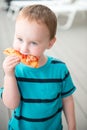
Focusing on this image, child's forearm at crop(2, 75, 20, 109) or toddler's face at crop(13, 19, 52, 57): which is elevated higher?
toddler's face at crop(13, 19, 52, 57)

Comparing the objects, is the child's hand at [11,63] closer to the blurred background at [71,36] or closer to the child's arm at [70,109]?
the child's arm at [70,109]

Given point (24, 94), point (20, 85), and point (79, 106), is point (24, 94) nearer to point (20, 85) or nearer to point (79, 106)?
point (20, 85)

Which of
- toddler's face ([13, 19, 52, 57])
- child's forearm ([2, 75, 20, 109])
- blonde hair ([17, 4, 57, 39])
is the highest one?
blonde hair ([17, 4, 57, 39])

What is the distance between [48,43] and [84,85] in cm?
68

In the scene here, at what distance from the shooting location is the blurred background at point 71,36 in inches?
55.3

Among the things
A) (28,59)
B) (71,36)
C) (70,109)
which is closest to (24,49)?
(28,59)

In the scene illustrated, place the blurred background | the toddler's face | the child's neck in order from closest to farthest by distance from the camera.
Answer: the toddler's face, the child's neck, the blurred background

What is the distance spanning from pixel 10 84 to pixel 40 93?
0.11 metres

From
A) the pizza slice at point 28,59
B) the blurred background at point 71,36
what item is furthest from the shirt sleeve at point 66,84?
the blurred background at point 71,36

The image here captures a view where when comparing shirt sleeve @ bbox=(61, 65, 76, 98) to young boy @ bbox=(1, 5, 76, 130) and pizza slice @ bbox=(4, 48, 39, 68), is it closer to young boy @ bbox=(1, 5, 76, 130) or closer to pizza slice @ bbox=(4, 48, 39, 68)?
young boy @ bbox=(1, 5, 76, 130)

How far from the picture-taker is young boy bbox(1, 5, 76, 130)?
0.76 meters

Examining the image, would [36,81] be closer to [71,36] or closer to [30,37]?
[30,37]

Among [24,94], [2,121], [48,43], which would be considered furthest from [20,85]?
[2,121]

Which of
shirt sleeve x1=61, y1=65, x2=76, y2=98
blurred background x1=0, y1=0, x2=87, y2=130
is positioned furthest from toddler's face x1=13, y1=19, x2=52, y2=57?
blurred background x1=0, y1=0, x2=87, y2=130
